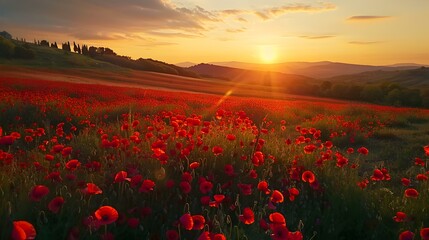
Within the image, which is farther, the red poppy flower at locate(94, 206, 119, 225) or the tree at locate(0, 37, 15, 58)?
the tree at locate(0, 37, 15, 58)

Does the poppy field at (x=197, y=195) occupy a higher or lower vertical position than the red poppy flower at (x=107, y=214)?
lower

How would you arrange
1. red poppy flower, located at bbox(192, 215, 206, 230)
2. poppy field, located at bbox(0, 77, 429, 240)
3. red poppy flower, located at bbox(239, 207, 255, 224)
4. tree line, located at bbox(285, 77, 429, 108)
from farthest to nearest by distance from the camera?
tree line, located at bbox(285, 77, 429, 108) < poppy field, located at bbox(0, 77, 429, 240) < red poppy flower, located at bbox(239, 207, 255, 224) < red poppy flower, located at bbox(192, 215, 206, 230)

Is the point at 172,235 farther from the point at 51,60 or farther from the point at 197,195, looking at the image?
the point at 51,60

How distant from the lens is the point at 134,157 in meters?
5.03

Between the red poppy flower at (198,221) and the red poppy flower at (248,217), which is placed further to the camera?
the red poppy flower at (248,217)

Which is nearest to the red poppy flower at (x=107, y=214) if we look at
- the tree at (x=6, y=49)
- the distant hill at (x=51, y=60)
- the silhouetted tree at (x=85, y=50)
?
the distant hill at (x=51, y=60)

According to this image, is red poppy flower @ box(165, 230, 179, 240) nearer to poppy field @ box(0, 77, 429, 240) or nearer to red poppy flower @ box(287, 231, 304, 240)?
poppy field @ box(0, 77, 429, 240)

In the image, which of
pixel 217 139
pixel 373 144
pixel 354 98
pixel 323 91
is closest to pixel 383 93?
pixel 354 98

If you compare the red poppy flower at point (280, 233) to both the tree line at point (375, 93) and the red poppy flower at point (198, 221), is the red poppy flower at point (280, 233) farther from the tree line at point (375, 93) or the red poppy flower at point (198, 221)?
the tree line at point (375, 93)

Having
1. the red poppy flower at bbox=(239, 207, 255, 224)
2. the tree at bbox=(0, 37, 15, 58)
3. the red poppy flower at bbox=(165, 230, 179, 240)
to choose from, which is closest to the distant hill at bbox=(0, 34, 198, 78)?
the tree at bbox=(0, 37, 15, 58)

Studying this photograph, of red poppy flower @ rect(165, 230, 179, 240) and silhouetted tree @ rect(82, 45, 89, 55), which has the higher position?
silhouetted tree @ rect(82, 45, 89, 55)

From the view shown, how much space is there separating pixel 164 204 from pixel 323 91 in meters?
49.3

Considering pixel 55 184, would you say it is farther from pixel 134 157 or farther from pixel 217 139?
pixel 217 139

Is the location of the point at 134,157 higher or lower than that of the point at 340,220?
higher
